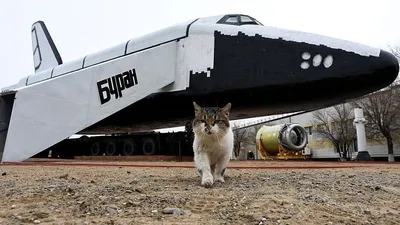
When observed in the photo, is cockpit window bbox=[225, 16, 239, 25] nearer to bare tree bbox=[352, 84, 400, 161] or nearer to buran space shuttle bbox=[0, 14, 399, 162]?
buran space shuttle bbox=[0, 14, 399, 162]

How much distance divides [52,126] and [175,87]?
149 inches

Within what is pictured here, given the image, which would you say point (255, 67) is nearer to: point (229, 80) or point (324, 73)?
point (229, 80)

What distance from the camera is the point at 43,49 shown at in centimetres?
1989

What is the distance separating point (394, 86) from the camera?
2762 cm

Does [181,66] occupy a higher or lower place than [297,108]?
higher

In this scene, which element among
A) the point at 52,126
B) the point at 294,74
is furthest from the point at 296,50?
the point at 52,126

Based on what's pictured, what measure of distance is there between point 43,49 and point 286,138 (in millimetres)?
13498

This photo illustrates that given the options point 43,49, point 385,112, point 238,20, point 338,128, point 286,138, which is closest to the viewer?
point 238,20

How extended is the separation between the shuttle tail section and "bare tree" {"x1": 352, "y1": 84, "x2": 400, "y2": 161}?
21.6m

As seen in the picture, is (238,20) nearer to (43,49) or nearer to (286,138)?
(286,138)

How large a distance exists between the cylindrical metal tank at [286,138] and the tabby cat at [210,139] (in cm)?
1568

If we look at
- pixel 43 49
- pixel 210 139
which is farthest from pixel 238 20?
pixel 43 49

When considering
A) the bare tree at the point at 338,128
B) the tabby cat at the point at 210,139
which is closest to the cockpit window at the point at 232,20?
the tabby cat at the point at 210,139

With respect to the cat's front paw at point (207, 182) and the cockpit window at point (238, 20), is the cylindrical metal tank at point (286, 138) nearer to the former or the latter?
the cockpit window at point (238, 20)
